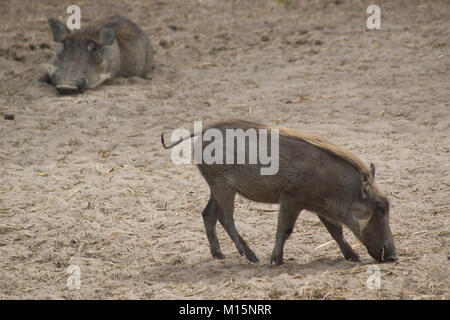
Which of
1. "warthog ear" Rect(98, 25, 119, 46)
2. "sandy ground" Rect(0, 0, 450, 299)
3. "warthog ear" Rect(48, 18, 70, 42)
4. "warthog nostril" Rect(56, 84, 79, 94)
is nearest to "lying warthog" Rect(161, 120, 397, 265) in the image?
"sandy ground" Rect(0, 0, 450, 299)

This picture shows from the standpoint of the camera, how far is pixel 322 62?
8.52 m

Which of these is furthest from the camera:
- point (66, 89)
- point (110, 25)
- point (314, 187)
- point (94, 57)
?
point (110, 25)

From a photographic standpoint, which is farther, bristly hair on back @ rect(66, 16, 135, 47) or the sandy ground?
bristly hair on back @ rect(66, 16, 135, 47)

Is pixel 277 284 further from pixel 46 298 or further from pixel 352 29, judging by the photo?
pixel 352 29

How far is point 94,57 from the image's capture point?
814cm

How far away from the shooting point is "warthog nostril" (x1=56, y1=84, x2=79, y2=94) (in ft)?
25.3

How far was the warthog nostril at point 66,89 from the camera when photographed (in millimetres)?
7703
